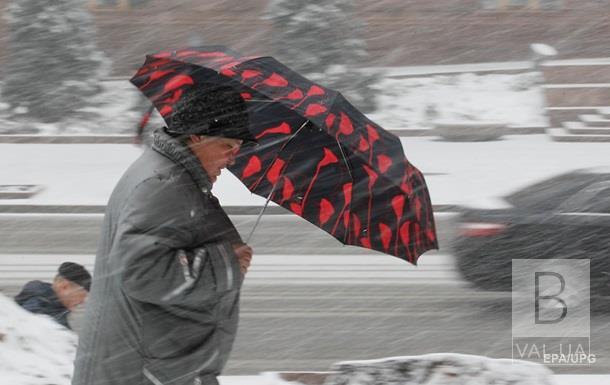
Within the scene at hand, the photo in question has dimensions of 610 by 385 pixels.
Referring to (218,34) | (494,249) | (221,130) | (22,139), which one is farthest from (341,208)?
(218,34)

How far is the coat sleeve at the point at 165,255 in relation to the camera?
271cm

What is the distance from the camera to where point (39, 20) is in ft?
79.0

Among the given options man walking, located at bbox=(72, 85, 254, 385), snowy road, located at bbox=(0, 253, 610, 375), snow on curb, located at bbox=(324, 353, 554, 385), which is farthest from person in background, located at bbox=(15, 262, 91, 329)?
snowy road, located at bbox=(0, 253, 610, 375)

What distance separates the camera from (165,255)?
8.95 ft

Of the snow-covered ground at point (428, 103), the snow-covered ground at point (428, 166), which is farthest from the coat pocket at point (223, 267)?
the snow-covered ground at point (428, 103)

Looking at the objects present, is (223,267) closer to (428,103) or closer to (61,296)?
(61,296)

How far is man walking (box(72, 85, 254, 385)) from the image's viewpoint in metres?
2.73

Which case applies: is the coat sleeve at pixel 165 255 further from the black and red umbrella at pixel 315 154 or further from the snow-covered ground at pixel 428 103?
the snow-covered ground at pixel 428 103

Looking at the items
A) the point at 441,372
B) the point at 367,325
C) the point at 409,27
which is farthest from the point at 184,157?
the point at 409,27

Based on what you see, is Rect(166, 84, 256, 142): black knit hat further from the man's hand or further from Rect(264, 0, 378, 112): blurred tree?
Rect(264, 0, 378, 112): blurred tree

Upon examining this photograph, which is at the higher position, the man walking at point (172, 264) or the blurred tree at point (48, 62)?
the man walking at point (172, 264)

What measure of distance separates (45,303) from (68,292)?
4.7 inches

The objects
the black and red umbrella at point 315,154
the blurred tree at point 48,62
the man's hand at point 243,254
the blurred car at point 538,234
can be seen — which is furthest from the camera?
the blurred tree at point 48,62

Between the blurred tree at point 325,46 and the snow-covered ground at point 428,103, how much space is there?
702 mm
